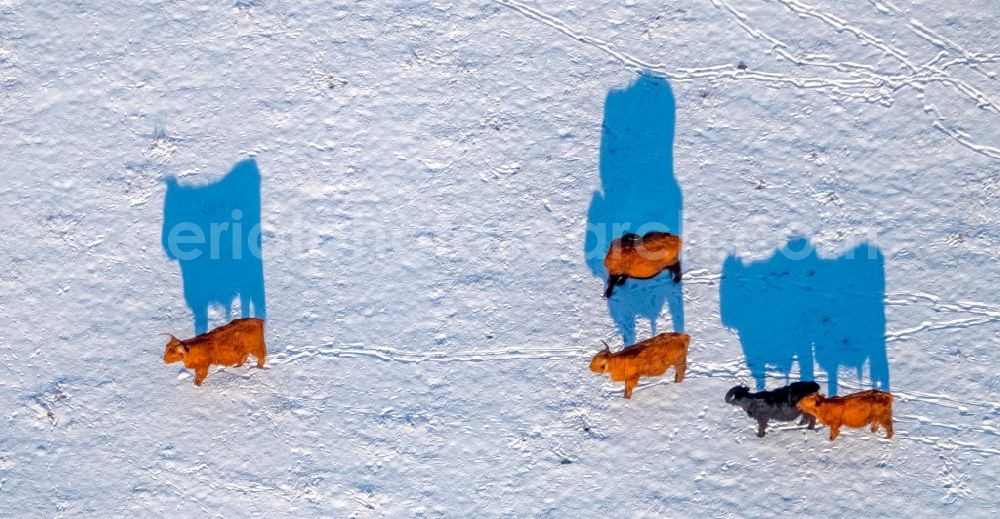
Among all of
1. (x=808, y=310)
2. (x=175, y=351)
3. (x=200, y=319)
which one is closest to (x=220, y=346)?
(x=175, y=351)

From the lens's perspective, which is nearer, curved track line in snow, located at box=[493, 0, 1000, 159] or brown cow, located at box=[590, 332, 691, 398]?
brown cow, located at box=[590, 332, 691, 398]

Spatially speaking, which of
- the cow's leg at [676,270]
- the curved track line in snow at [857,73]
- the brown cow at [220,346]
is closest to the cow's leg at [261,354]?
the brown cow at [220,346]

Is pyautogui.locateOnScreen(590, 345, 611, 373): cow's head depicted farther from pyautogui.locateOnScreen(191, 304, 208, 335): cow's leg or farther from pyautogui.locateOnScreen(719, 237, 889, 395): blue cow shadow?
pyautogui.locateOnScreen(191, 304, 208, 335): cow's leg

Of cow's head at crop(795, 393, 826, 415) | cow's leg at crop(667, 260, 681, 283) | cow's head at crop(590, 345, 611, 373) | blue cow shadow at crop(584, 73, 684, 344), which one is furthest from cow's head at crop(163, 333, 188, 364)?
cow's head at crop(795, 393, 826, 415)

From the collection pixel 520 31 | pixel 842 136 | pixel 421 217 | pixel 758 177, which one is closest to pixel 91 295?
pixel 421 217

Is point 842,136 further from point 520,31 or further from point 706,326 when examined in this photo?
point 520,31

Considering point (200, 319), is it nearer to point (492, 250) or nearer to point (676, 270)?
point (492, 250)
